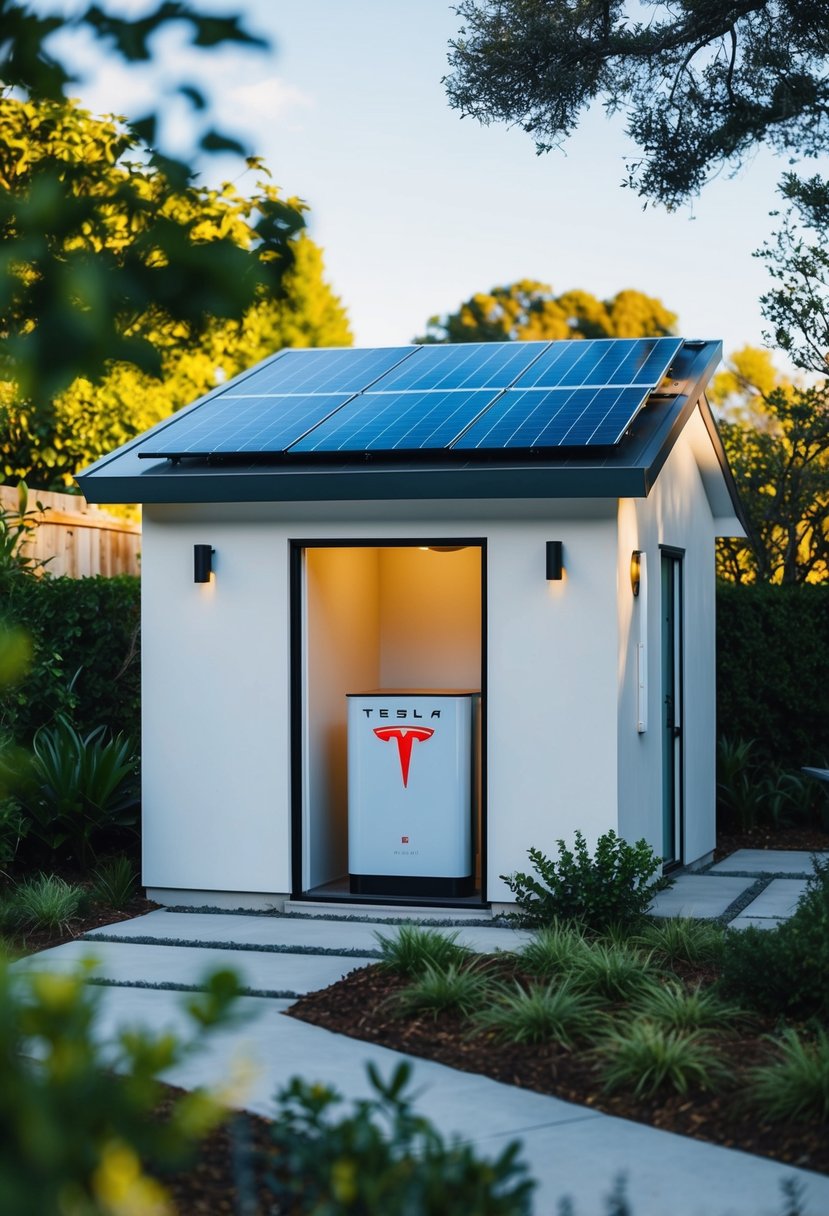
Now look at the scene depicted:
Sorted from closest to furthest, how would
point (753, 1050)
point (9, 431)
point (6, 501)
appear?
point (753, 1050) → point (6, 501) → point (9, 431)

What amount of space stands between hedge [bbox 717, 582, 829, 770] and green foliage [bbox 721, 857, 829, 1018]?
716cm

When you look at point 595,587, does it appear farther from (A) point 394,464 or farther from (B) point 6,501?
(B) point 6,501

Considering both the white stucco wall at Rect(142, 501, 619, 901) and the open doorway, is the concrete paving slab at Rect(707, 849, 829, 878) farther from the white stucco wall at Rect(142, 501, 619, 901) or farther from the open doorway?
the white stucco wall at Rect(142, 501, 619, 901)

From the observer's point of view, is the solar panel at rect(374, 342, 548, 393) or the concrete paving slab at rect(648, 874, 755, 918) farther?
the solar panel at rect(374, 342, 548, 393)

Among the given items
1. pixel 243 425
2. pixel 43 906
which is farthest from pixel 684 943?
pixel 243 425

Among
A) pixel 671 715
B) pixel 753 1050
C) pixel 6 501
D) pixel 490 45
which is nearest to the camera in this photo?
pixel 753 1050

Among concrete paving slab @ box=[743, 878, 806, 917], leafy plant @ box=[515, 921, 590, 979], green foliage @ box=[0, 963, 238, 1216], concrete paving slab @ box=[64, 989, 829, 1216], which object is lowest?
concrete paving slab @ box=[64, 989, 829, 1216]

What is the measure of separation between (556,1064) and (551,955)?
1.21 m

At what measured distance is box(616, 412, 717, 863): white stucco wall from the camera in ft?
29.9

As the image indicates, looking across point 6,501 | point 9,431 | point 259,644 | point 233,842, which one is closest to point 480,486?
point 259,644

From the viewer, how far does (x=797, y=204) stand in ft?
35.6

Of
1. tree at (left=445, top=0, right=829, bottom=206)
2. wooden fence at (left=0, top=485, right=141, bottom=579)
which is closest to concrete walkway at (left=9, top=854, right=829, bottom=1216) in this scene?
wooden fence at (left=0, top=485, right=141, bottom=579)

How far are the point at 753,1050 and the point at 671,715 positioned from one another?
521 cm

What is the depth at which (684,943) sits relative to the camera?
7422 mm
